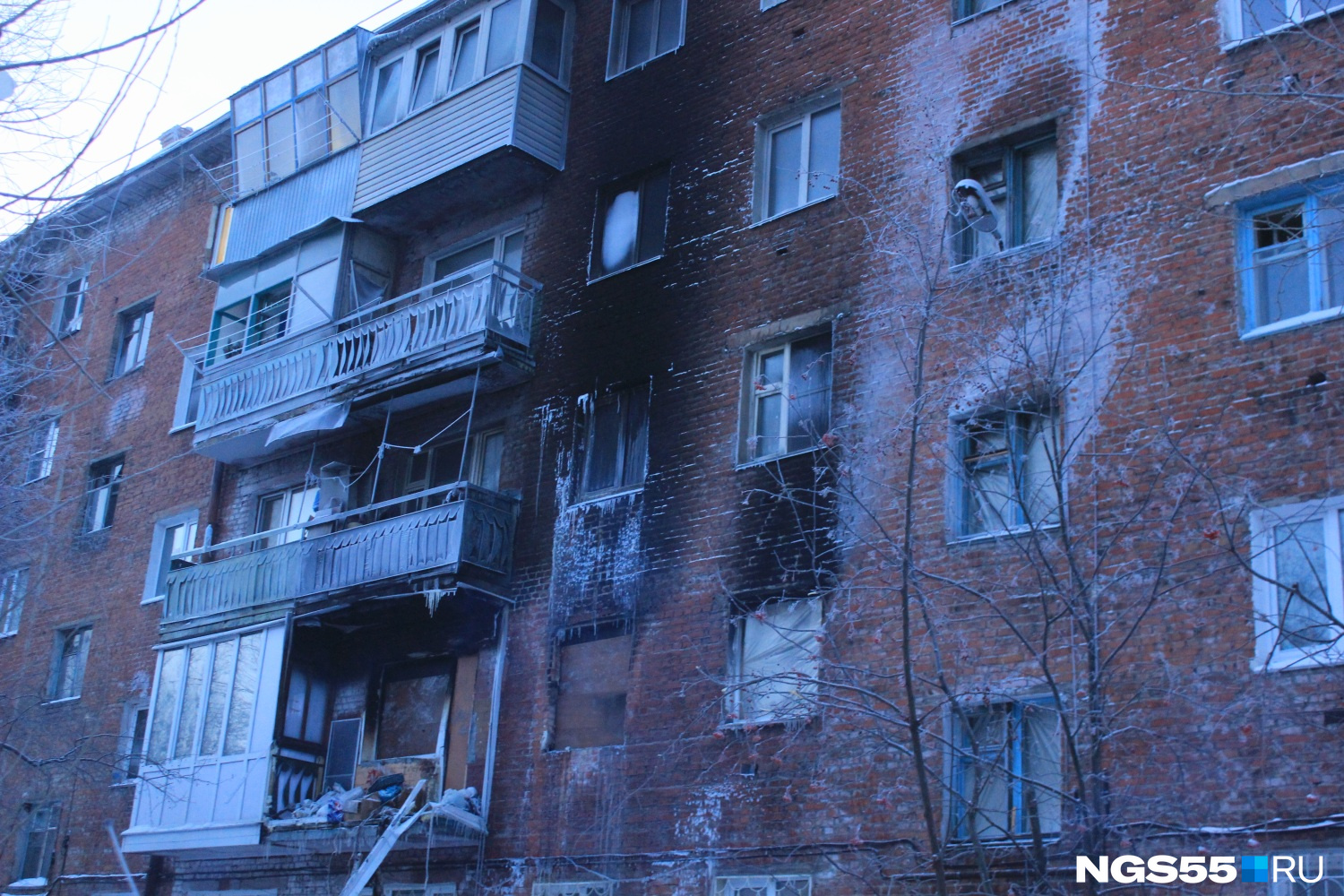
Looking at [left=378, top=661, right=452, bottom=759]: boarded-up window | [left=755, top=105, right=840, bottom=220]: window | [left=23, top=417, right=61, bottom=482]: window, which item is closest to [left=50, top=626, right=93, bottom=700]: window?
[left=23, top=417, right=61, bottom=482]: window

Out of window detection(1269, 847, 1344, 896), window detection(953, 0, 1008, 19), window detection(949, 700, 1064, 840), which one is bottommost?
window detection(1269, 847, 1344, 896)

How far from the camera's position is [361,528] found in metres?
18.3

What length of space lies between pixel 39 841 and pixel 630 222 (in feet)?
47.8

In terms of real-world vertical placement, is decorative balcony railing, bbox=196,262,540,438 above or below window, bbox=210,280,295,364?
below

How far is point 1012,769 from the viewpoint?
12.0 meters

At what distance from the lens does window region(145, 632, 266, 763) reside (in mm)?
18984

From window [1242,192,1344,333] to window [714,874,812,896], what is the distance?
21.0ft

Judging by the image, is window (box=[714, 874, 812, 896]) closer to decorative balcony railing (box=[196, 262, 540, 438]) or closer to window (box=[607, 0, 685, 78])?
decorative balcony railing (box=[196, 262, 540, 438])

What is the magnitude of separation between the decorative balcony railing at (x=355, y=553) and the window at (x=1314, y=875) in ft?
32.1

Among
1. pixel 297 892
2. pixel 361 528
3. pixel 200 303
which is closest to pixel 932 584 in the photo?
pixel 361 528

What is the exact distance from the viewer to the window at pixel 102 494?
2548 cm

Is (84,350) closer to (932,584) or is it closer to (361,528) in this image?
(361,528)

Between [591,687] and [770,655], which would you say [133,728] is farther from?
[770,655]

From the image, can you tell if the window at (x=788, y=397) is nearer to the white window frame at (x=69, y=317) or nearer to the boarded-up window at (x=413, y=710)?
the boarded-up window at (x=413, y=710)
